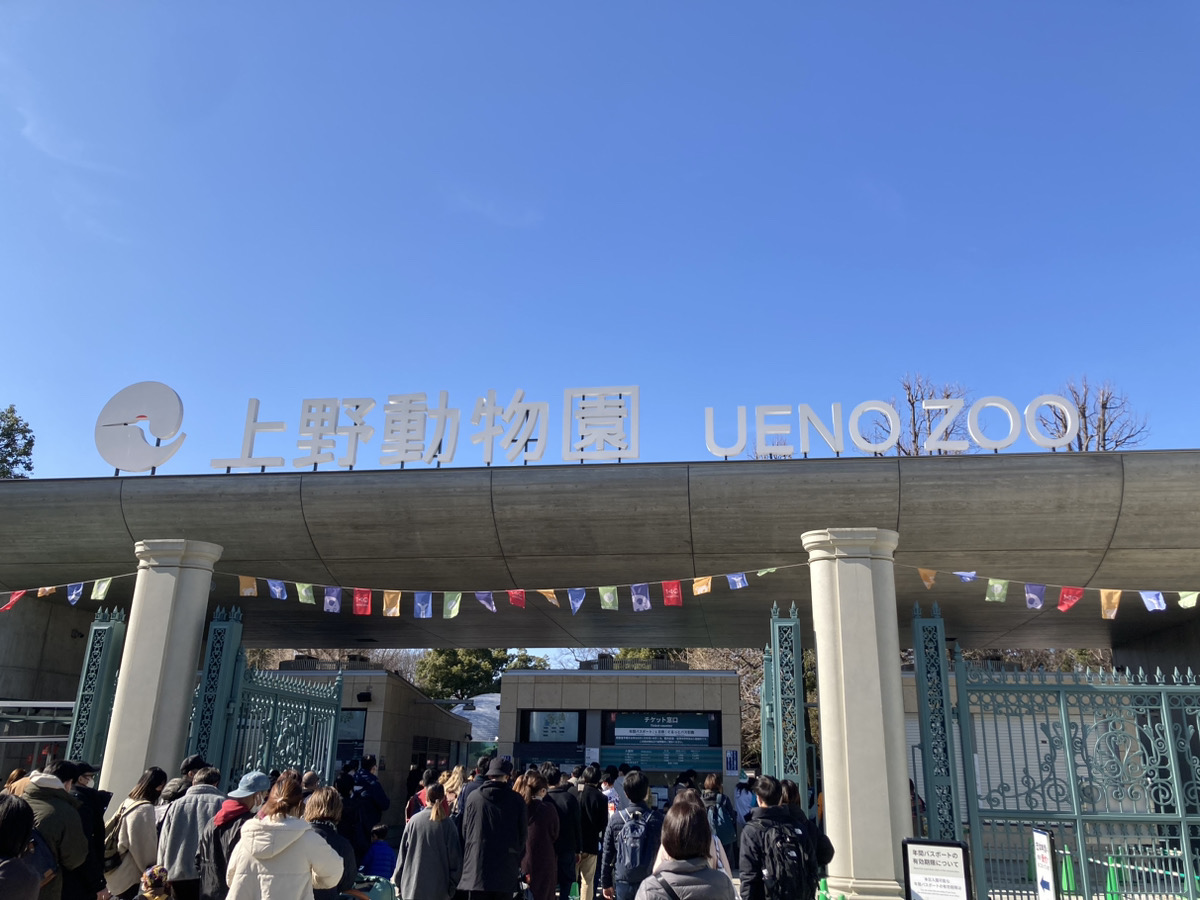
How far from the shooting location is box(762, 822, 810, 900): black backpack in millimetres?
5555

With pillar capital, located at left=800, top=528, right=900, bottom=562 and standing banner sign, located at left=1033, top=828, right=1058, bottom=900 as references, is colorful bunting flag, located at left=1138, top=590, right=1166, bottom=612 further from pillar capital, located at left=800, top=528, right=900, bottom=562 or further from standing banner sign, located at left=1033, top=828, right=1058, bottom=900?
standing banner sign, located at left=1033, top=828, right=1058, bottom=900

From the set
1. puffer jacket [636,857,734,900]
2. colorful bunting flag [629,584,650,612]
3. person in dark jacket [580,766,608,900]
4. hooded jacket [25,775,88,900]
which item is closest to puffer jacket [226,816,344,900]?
hooded jacket [25,775,88,900]

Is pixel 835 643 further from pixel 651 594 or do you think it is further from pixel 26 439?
pixel 26 439

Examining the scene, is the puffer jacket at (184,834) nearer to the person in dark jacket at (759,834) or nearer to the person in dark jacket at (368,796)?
the person in dark jacket at (368,796)

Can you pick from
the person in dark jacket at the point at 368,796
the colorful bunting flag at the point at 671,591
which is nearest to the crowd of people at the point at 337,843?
the person in dark jacket at the point at 368,796

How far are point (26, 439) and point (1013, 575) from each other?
1150 inches

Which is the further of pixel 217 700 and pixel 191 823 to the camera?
pixel 217 700

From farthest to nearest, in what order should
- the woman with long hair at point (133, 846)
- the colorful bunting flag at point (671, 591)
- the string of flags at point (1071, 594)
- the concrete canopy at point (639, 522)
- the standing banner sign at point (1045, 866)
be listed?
1. the colorful bunting flag at point (671, 591)
2. the string of flags at point (1071, 594)
3. the concrete canopy at point (639, 522)
4. the woman with long hair at point (133, 846)
5. the standing banner sign at point (1045, 866)

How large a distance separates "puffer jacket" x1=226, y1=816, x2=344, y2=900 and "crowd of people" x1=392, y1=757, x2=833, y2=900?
1701mm

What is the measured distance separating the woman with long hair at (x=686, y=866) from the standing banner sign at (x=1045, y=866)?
3.08m

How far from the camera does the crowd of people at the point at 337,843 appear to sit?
4.12 m

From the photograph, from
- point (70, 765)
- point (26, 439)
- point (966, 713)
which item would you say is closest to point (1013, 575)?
point (966, 713)

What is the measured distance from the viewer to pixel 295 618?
16953 millimetres

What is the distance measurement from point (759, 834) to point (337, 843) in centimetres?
248
